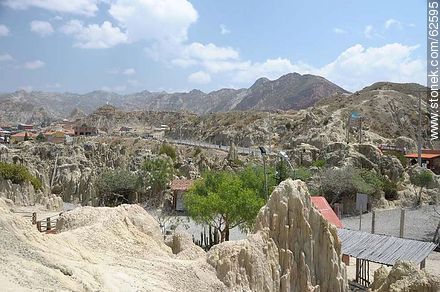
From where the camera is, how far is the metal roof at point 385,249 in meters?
19.7

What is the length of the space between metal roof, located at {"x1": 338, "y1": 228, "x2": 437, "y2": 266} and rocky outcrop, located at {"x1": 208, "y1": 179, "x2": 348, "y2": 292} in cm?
499

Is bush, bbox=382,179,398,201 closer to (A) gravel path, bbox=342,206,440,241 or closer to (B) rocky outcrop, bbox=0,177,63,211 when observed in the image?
(A) gravel path, bbox=342,206,440,241

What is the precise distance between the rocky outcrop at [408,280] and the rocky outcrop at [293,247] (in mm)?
1671

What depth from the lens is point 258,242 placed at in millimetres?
13906

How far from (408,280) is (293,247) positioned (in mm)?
3998

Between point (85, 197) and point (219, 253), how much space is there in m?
35.6

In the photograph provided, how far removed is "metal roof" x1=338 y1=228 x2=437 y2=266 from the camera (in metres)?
19.7

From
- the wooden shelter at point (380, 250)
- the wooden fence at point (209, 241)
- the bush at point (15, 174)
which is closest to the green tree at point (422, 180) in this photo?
the wooden shelter at point (380, 250)

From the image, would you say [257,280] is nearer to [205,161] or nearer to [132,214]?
[132,214]

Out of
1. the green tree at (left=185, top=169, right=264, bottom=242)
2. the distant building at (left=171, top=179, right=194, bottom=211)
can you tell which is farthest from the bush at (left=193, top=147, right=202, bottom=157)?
the green tree at (left=185, top=169, right=264, bottom=242)

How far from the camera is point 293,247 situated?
48.2 ft

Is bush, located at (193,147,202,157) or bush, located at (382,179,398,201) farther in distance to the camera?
bush, located at (193,147,202,157)

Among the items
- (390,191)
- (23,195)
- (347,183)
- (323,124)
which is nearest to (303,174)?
(347,183)

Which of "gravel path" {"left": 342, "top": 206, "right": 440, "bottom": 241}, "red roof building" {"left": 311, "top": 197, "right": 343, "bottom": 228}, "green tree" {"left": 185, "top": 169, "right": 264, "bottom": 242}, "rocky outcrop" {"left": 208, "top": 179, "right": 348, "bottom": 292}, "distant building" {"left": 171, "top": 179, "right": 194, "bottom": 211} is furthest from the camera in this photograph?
"distant building" {"left": 171, "top": 179, "right": 194, "bottom": 211}
